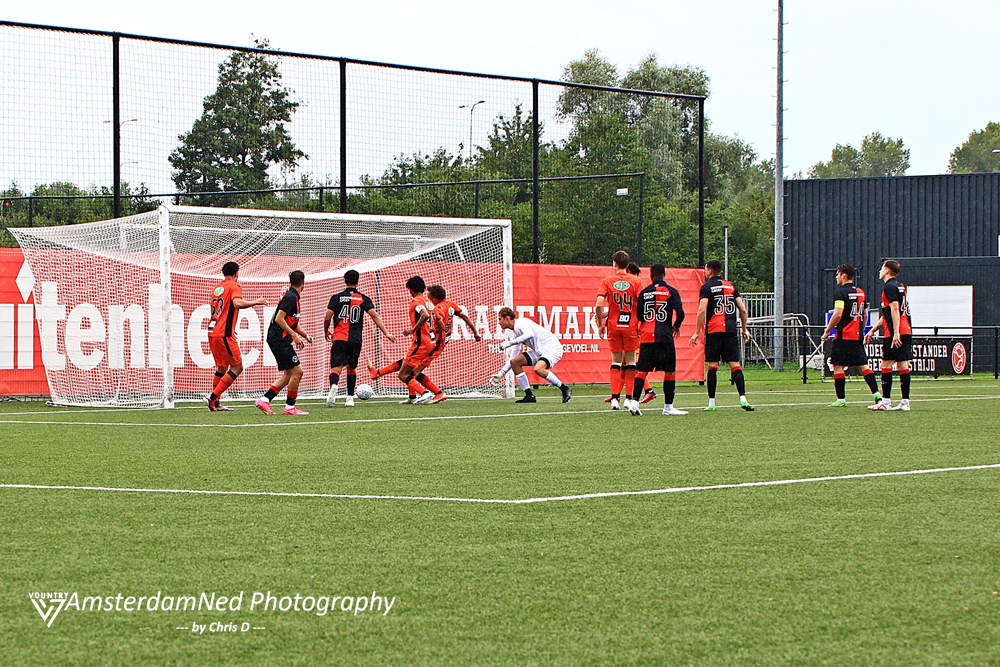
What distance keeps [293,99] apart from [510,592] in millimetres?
16555

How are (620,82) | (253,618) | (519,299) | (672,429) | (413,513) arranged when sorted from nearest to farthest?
(253,618) → (413,513) → (672,429) → (519,299) → (620,82)

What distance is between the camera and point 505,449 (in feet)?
33.3

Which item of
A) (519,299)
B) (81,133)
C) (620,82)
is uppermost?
(620,82)

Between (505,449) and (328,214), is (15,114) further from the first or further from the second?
(505,449)

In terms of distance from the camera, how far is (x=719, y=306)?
1566cm

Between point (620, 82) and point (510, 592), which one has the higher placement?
point (620, 82)

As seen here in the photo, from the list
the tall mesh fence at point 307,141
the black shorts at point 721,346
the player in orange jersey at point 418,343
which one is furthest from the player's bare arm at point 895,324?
the tall mesh fence at point 307,141

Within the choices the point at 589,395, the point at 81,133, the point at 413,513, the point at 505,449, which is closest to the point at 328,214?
the point at 81,133

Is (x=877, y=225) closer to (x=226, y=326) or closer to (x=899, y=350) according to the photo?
(x=899, y=350)

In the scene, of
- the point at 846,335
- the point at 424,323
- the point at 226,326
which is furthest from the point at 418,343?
the point at 846,335

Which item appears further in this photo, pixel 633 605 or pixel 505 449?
pixel 505 449

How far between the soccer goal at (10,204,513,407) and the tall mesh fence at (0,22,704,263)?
1.18 metres

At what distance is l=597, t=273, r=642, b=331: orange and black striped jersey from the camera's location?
15.7 metres

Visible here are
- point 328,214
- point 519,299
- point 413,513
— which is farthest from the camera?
point 519,299
